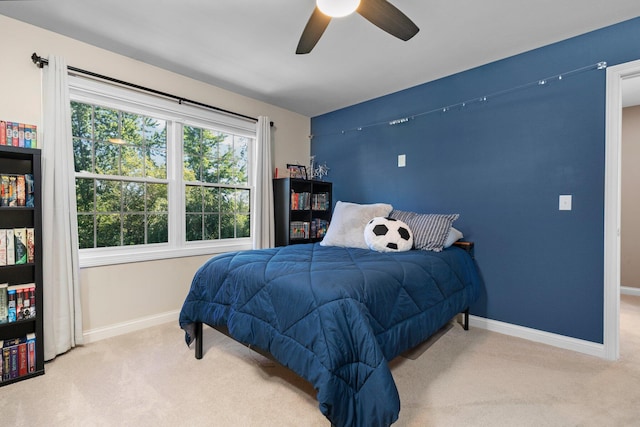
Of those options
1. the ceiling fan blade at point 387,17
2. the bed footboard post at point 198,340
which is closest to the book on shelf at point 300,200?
the bed footboard post at point 198,340

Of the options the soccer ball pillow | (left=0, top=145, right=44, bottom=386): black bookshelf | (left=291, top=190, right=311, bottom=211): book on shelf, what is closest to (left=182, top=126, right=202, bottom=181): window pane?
(left=291, top=190, right=311, bottom=211): book on shelf

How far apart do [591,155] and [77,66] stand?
4062 millimetres

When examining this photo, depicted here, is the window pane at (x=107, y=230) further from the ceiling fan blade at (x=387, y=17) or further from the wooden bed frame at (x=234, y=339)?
the ceiling fan blade at (x=387, y=17)

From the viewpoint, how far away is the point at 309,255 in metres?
2.27

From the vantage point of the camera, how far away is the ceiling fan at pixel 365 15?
161 centimetres

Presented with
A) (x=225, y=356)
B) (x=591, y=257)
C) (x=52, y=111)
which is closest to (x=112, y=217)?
(x=52, y=111)

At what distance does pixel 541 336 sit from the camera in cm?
251

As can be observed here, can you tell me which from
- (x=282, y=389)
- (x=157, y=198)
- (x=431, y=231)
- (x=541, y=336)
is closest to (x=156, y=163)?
(x=157, y=198)

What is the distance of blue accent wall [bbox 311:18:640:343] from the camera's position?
230 cm

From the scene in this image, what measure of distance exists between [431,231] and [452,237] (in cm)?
24

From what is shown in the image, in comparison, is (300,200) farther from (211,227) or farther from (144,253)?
(144,253)

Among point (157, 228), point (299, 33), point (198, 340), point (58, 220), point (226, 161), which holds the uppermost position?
point (299, 33)

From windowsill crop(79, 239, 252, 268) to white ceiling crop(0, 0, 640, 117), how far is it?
1.73 metres

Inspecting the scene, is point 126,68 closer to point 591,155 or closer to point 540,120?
point 540,120
